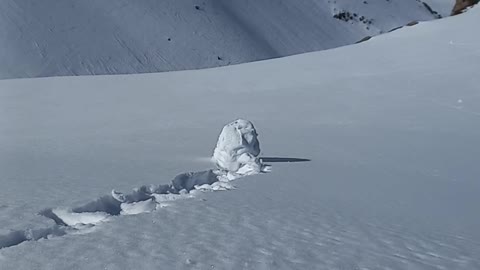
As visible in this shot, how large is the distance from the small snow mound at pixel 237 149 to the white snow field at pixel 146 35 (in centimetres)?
1355

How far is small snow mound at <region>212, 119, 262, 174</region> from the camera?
5.88 meters

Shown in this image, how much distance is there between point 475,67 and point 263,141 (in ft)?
18.7

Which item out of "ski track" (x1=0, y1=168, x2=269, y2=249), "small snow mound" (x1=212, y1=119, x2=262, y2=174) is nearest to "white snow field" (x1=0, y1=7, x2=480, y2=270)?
"ski track" (x1=0, y1=168, x2=269, y2=249)

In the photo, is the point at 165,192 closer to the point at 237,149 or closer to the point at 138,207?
the point at 138,207

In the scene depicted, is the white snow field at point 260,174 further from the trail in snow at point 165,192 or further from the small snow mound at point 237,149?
the small snow mound at point 237,149

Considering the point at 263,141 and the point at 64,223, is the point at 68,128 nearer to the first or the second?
the point at 263,141

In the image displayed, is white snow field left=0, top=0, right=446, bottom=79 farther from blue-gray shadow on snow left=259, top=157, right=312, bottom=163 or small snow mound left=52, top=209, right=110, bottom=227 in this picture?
small snow mound left=52, top=209, right=110, bottom=227

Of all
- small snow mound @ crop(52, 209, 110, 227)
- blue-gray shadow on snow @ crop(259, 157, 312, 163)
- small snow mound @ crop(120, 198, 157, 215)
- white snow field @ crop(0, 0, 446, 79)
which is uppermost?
white snow field @ crop(0, 0, 446, 79)

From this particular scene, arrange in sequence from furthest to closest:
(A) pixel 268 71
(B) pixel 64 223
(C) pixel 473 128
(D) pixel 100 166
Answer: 1. (A) pixel 268 71
2. (C) pixel 473 128
3. (D) pixel 100 166
4. (B) pixel 64 223

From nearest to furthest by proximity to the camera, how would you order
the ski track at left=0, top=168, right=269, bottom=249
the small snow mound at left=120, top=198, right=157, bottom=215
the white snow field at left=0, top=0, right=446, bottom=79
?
1. the ski track at left=0, top=168, right=269, bottom=249
2. the small snow mound at left=120, top=198, right=157, bottom=215
3. the white snow field at left=0, top=0, right=446, bottom=79

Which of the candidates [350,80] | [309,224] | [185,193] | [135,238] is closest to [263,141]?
[185,193]

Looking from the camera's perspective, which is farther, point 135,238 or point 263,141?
point 263,141

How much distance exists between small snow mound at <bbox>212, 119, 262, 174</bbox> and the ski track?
0.48 ft

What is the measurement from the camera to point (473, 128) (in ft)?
26.8
